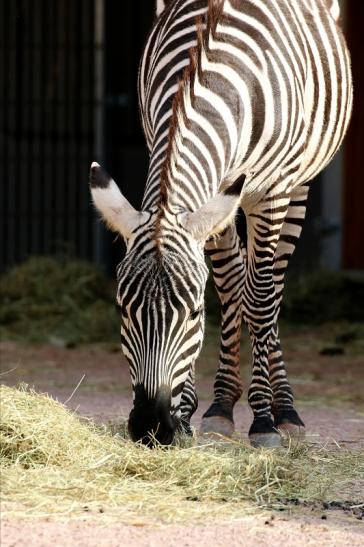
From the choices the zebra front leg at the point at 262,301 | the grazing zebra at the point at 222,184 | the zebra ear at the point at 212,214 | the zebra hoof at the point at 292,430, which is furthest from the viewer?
the zebra hoof at the point at 292,430

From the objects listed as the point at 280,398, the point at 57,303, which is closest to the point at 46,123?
the point at 57,303

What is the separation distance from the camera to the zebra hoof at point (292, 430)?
224 inches

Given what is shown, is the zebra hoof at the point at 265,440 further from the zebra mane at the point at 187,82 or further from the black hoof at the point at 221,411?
the zebra mane at the point at 187,82

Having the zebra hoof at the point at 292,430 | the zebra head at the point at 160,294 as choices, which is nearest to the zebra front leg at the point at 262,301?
the zebra hoof at the point at 292,430

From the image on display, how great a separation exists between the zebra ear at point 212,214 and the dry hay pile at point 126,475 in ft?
2.63

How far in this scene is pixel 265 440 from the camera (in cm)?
539

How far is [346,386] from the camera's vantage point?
759 cm

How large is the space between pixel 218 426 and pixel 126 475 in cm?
137

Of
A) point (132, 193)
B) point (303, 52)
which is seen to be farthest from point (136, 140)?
point (303, 52)

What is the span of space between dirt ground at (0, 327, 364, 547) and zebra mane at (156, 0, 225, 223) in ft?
3.32

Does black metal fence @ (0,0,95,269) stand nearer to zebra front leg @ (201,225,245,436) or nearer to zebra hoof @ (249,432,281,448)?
zebra front leg @ (201,225,245,436)

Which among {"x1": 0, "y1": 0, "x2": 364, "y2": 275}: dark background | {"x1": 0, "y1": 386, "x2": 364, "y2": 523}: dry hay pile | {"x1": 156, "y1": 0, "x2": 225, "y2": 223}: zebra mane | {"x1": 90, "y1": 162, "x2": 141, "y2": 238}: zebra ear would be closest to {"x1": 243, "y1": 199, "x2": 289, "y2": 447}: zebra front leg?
{"x1": 0, "y1": 386, "x2": 364, "y2": 523}: dry hay pile

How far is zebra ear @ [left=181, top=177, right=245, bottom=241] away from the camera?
4.59m

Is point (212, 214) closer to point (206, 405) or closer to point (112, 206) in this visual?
point (112, 206)
